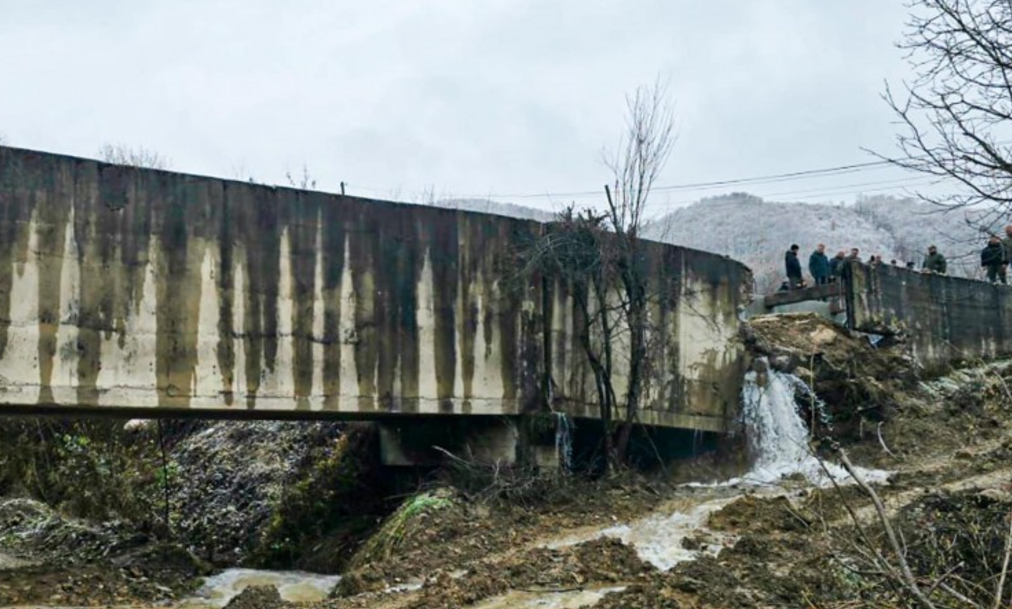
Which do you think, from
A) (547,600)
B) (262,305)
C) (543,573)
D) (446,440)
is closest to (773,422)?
(446,440)

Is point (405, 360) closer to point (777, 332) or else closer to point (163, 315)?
point (163, 315)

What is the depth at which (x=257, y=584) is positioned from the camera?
12.0 meters

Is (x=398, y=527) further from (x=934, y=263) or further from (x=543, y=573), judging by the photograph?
(x=934, y=263)

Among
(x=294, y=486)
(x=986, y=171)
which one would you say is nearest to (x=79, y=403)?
(x=294, y=486)

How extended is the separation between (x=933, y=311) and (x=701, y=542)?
1071cm

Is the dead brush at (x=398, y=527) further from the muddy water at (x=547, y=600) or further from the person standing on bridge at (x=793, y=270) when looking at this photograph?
the person standing on bridge at (x=793, y=270)

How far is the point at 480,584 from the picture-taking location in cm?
946

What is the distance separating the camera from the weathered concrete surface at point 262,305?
35.7 ft

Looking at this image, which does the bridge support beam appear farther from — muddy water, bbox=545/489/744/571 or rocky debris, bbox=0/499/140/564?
rocky debris, bbox=0/499/140/564

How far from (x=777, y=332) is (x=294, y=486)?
7751 millimetres

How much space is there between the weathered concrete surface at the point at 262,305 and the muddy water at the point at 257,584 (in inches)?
68.3

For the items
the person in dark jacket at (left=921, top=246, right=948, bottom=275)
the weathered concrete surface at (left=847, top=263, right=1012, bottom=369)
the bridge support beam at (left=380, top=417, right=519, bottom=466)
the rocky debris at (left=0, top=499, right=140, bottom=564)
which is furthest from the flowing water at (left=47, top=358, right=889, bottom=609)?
the person in dark jacket at (left=921, top=246, right=948, bottom=275)

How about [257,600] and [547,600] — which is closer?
[547,600]

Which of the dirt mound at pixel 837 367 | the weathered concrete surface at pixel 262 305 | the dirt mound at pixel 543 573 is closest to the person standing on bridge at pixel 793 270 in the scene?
the dirt mound at pixel 837 367
